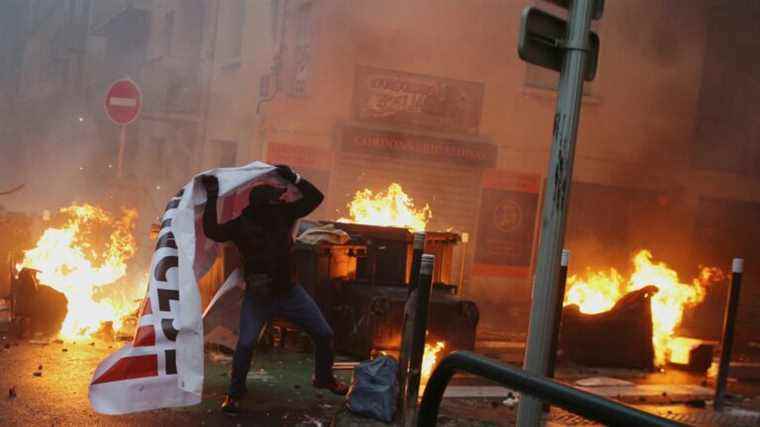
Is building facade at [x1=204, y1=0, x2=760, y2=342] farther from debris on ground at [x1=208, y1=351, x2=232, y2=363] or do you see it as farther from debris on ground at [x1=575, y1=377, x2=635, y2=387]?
A: debris on ground at [x1=208, y1=351, x2=232, y2=363]

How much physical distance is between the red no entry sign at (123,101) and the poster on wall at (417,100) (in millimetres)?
5421

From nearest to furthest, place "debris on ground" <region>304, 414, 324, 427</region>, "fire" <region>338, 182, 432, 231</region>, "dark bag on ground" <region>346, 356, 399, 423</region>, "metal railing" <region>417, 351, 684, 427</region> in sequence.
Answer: "metal railing" <region>417, 351, 684, 427</region>
"dark bag on ground" <region>346, 356, 399, 423</region>
"debris on ground" <region>304, 414, 324, 427</region>
"fire" <region>338, 182, 432, 231</region>

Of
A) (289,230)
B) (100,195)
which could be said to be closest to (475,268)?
(289,230)

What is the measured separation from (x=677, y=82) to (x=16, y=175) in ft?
82.4

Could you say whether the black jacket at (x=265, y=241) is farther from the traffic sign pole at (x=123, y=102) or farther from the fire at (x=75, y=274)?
the traffic sign pole at (x=123, y=102)

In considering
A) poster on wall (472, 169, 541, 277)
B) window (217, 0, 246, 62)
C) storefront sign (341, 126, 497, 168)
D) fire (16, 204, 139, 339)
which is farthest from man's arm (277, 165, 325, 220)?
window (217, 0, 246, 62)

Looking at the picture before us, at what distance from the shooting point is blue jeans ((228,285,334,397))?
5852mm

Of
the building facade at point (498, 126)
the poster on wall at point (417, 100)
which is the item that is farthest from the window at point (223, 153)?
the poster on wall at point (417, 100)

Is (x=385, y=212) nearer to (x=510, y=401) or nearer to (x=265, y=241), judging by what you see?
(x=510, y=401)

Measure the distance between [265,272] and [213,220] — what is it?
576 millimetres

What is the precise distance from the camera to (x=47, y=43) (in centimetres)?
3653

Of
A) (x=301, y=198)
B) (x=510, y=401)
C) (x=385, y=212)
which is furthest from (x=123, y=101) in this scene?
(x=510, y=401)

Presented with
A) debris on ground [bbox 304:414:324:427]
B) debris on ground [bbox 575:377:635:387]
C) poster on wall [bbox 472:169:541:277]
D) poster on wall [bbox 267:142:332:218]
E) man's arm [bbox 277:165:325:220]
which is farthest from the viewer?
poster on wall [bbox 472:169:541:277]

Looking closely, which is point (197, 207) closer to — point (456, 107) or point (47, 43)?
point (456, 107)
